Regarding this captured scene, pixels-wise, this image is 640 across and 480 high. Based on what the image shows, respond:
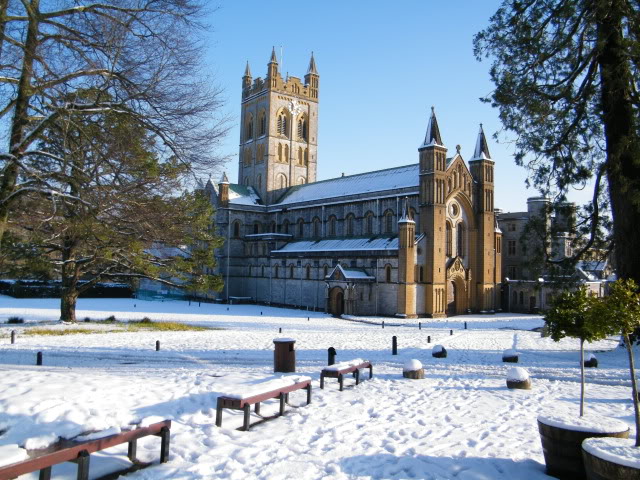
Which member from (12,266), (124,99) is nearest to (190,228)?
(12,266)

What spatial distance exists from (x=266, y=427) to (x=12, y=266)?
2302 cm

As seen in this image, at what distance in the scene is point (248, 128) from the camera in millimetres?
70500

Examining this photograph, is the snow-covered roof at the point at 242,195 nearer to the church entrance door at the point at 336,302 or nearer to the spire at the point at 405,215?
the church entrance door at the point at 336,302

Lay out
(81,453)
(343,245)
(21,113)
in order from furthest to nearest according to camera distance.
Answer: (343,245) < (21,113) < (81,453)

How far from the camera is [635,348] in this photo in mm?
17312

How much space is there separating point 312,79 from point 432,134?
94.1 feet

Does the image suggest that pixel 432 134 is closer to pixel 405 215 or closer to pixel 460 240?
pixel 405 215

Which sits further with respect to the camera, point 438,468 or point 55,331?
point 55,331

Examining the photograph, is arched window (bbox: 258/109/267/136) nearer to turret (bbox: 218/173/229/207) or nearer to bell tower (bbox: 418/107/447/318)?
turret (bbox: 218/173/229/207)

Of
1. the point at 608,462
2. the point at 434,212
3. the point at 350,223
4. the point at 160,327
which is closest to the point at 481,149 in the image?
the point at 434,212

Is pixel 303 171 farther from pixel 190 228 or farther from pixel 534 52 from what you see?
pixel 534 52

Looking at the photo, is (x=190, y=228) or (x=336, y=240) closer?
(x=190, y=228)

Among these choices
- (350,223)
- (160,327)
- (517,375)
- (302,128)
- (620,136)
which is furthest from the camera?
(302,128)

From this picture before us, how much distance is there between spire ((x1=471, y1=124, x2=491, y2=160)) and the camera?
52.0 m
